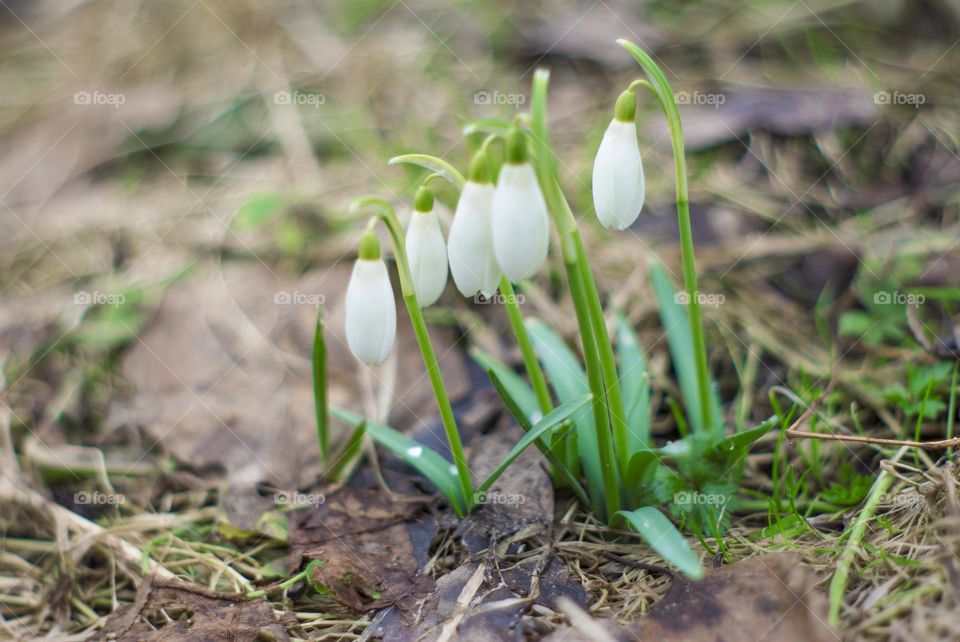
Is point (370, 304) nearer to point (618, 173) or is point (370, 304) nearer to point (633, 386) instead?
point (618, 173)

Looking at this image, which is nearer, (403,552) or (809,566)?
(809,566)

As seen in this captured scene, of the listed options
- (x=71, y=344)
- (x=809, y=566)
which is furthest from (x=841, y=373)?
(x=71, y=344)

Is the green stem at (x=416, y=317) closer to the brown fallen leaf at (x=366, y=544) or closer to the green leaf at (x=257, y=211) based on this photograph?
the brown fallen leaf at (x=366, y=544)

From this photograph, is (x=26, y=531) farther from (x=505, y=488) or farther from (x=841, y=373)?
(x=841, y=373)

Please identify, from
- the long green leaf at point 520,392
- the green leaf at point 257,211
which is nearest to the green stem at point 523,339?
the long green leaf at point 520,392

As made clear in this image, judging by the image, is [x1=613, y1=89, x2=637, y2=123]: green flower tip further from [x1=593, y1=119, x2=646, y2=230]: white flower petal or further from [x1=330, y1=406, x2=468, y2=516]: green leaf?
[x1=330, y1=406, x2=468, y2=516]: green leaf

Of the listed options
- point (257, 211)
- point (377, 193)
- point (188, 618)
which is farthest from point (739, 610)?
point (257, 211)
